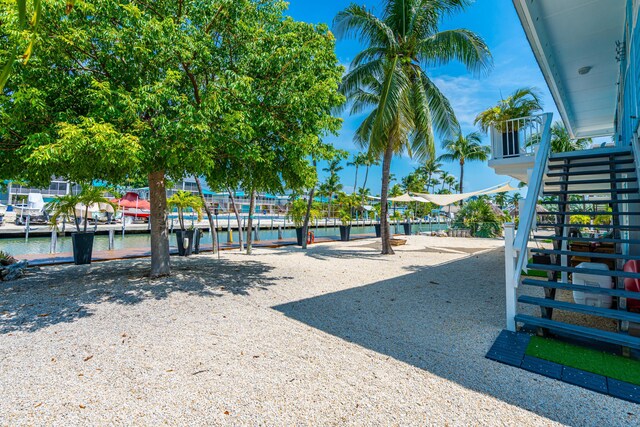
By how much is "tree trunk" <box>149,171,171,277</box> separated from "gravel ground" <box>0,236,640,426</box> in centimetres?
62

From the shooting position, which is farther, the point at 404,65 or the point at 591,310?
the point at 404,65

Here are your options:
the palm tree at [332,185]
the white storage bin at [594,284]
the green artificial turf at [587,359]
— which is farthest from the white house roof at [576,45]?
the palm tree at [332,185]

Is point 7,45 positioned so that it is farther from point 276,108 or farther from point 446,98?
point 446,98

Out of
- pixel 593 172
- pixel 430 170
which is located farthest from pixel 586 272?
pixel 430 170

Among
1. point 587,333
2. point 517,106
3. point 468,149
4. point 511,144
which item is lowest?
point 587,333

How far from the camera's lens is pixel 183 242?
435 inches

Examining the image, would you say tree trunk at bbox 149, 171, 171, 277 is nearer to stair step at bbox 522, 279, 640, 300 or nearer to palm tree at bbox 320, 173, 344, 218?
stair step at bbox 522, 279, 640, 300

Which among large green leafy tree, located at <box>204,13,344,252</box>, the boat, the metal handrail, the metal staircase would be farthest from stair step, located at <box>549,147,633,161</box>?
the boat

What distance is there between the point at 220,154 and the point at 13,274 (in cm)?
508

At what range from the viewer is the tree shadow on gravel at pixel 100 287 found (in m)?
4.77

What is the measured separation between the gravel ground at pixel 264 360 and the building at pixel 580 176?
0.91 meters

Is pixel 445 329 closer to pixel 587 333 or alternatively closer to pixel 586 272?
pixel 587 333

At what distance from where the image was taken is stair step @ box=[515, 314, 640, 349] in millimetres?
3416

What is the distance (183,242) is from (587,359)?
1066 cm
